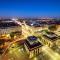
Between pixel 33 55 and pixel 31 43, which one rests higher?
pixel 31 43

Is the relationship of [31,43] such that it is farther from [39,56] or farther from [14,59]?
[14,59]

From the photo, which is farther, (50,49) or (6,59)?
(50,49)

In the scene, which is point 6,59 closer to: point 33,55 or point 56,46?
point 33,55

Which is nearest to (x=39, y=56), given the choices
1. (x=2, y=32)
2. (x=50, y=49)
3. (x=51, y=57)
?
(x=51, y=57)

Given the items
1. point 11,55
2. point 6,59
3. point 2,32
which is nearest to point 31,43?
point 11,55

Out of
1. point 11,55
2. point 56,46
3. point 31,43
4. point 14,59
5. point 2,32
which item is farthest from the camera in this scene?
point 2,32

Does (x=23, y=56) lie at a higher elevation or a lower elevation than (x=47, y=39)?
lower

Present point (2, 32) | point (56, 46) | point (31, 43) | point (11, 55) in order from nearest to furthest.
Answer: point (11, 55) → point (31, 43) → point (56, 46) → point (2, 32)

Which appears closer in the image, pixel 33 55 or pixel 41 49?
pixel 33 55

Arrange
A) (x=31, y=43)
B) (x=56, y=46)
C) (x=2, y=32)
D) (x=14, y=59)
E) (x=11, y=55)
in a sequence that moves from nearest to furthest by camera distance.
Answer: (x=14, y=59), (x=11, y=55), (x=31, y=43), (x=56, y=46), (x=2, y=32)
